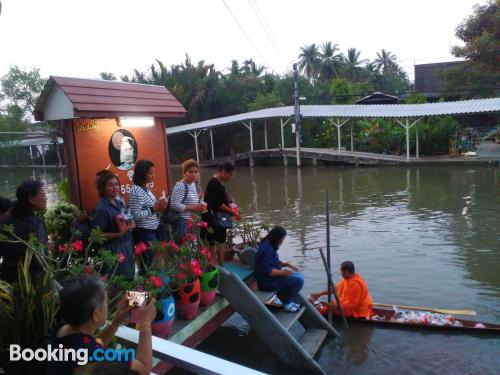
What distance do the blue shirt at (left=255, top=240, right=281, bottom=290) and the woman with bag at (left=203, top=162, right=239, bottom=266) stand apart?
1.57ft

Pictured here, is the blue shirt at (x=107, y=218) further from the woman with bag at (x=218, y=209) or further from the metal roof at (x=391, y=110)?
the metal roof at (x=391, y=110)

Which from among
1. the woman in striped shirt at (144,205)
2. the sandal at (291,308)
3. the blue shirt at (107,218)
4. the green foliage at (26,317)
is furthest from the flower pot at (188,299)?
the green foliage at (26,317)

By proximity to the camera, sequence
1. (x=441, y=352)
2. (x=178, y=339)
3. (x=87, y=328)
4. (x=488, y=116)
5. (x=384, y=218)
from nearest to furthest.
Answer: (x=87, y=328), (x=178, y=339), (x=441, y=352), (x=384, y=218), (x=488, y=116)

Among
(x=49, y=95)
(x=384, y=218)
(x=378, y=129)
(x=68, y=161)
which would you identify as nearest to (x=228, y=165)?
(x=68, y=161)

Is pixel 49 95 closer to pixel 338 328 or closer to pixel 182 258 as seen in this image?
pixel 182 258

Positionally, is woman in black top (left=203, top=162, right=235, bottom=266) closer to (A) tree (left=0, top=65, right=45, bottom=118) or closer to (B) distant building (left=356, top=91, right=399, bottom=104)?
(B) distant building (left=356, top=91, right=399, bottom=104)

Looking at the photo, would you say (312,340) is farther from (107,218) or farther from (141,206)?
(107,218)

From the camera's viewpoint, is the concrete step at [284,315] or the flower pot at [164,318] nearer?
the flower pot at [164,318]

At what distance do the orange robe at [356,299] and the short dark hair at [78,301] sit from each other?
13.5 feet

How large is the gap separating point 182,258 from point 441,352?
313cm

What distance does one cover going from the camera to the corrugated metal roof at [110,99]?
5.17m

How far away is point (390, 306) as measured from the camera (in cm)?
584

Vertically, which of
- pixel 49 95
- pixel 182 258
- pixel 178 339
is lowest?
pixel 178 339

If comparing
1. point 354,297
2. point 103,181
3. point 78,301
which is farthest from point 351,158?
point 78,301
